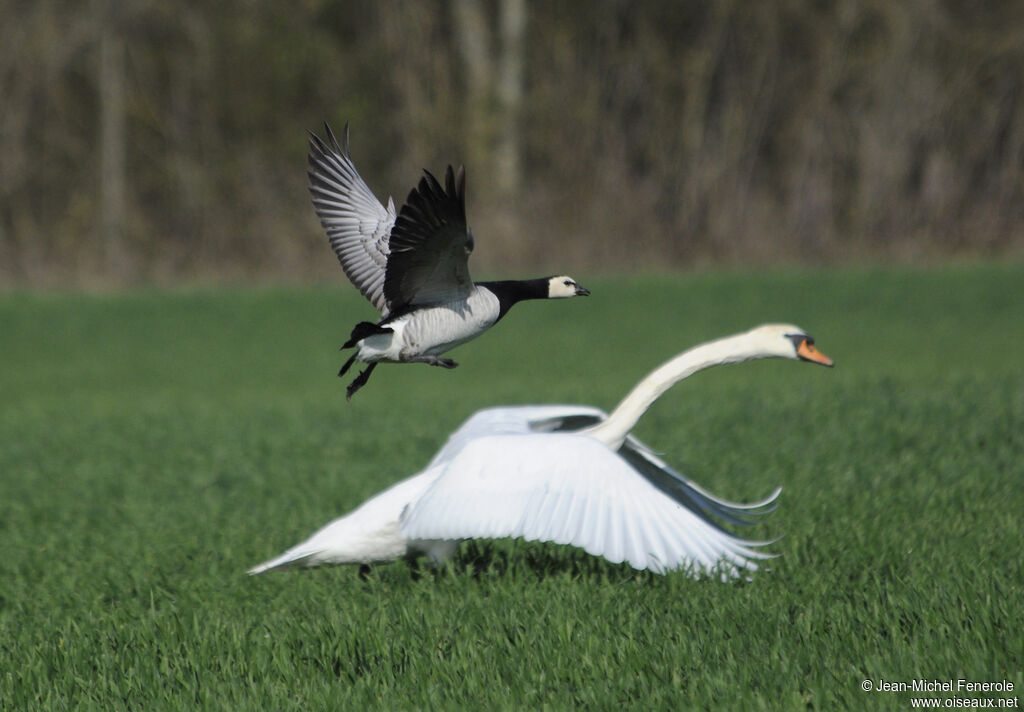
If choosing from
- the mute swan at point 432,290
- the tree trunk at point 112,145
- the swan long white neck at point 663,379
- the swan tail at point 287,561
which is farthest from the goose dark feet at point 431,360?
the tree trunk at point 112,145

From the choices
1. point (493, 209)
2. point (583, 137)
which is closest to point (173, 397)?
point (493, 209)

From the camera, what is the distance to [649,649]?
4.05 meters

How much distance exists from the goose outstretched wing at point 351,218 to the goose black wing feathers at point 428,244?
690 millimetres

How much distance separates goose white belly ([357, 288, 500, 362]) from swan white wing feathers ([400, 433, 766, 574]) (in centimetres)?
190

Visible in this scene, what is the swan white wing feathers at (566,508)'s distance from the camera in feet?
15.0

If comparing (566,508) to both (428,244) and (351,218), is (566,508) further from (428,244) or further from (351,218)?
(428,244)

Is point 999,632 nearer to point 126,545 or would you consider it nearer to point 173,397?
point 126,545

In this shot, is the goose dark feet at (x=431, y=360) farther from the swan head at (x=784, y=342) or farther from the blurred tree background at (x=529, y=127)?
the blurred tree background at (x=529, y=127)

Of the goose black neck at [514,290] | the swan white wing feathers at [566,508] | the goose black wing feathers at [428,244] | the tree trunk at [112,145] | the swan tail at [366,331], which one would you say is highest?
the tree trunk at [112,145]

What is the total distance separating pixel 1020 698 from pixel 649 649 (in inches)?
43.3

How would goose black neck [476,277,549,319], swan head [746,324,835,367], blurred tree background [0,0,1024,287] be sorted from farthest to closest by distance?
blurred tree background [0,0,1024,287] < swan head [746,324,835,367] < goose black neck [476,277,549,319]

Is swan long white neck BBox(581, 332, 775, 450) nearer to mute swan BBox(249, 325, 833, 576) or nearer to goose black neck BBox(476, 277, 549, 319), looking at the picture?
mute swan BBox(249, 325, 833, 576)

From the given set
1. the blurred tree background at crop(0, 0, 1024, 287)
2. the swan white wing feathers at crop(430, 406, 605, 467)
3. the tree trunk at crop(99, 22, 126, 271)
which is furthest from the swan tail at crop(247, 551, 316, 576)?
the tree trunk at crop(99, 22, 126, 271)

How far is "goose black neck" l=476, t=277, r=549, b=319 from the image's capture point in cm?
268
